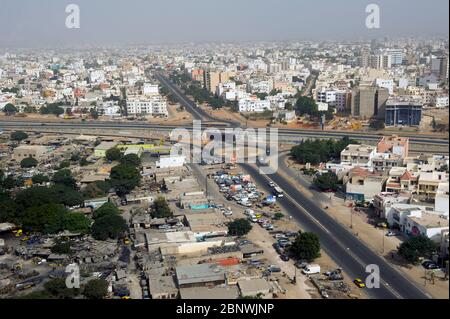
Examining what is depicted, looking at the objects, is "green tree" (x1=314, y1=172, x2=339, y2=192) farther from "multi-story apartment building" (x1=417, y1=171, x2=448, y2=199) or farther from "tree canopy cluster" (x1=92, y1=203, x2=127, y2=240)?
"tree canopy cluster" (x1=92, y1=203, x2=127, y2=240)

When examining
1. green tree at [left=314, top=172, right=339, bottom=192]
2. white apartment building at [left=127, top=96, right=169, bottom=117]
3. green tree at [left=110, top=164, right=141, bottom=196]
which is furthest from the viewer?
white apartment building at [left=127, top=96, right=169, bottom=117]

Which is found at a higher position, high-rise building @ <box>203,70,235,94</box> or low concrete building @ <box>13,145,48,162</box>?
high-rise building @ <box>203,70,235,94</box>

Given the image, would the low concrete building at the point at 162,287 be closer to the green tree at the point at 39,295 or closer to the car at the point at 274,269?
the green tree at the point at 39,295

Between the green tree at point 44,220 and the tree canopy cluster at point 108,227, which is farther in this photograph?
the green tree at point 44,220

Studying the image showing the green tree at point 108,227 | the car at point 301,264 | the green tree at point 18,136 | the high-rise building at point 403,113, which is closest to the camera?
the car at point 301,264

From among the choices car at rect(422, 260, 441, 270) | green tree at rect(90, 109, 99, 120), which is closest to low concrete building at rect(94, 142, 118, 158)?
green tree at rect(90, 109, 99, 120)

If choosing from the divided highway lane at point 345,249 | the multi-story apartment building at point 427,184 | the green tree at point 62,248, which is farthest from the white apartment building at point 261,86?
the green tree at point 62,248

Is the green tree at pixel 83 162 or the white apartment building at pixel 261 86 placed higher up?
the white apartment building at pixel 261 86

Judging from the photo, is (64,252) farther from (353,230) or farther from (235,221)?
(353,230)
